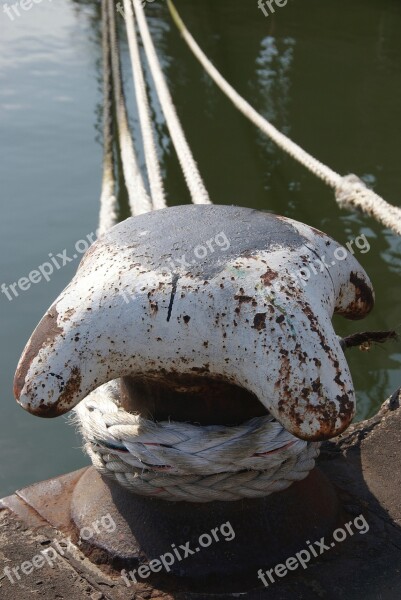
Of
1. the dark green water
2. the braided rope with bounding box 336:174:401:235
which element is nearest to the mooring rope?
the dark green water

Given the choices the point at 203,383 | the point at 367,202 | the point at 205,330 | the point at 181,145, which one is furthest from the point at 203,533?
the point at 181,145

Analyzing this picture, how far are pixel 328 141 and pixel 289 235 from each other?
11.3 feet

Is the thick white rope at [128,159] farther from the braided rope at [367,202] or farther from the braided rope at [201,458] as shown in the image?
the braided rope at [201,458]

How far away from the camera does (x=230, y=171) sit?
4.20 meters

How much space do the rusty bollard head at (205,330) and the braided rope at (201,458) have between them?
0.30ft

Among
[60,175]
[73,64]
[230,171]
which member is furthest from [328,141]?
[73,64]

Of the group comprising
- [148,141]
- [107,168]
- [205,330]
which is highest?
[205,330]

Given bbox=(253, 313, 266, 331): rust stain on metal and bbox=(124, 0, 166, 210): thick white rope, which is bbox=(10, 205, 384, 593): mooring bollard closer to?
bbox=(253, 313, 266, 331): rust stain on metal

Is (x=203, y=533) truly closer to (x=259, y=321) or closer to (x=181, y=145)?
(x=259, y=321)

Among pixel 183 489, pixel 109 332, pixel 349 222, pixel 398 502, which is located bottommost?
pixel 349 222

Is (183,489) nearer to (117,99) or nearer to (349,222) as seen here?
(349,222)

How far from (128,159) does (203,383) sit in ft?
6.11

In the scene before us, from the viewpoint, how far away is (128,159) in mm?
2910

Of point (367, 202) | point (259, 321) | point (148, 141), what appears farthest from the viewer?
point (148, 141)
